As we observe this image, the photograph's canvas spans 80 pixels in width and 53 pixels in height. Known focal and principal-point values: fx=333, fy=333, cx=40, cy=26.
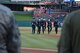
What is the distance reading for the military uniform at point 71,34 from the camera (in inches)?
110


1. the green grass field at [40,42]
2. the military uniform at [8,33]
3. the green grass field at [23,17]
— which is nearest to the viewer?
the military uniform at [8,33]

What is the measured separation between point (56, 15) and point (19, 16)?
27.9ft

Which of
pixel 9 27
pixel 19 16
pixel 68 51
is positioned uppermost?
pixel 9 27

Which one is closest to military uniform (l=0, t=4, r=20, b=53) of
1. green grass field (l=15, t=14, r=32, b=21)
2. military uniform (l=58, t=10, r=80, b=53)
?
military uniform (l=58, t=10, r=80, b=53)

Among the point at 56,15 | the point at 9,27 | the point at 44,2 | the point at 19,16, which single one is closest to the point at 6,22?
the point at 9,27

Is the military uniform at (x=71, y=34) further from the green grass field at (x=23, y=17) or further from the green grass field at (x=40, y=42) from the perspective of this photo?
the green grass field at (x=23, y=17)

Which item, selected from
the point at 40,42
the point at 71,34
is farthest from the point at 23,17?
the point at 71,34

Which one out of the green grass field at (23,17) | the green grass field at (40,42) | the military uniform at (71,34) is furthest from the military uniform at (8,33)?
the green grass field at (23,17)

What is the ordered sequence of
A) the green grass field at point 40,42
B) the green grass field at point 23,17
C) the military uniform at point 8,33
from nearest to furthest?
the military uniform at point 8,33
the green grass field at point 40,42
the green grass field at point 23,17

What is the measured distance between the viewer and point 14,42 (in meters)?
2.79

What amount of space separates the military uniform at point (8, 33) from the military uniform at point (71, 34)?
392 mm

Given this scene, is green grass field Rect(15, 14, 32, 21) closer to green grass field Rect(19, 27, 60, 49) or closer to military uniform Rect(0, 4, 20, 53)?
green grass field Rect(19, 27, 60, 49)

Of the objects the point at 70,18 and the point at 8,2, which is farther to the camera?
the point at 8,2

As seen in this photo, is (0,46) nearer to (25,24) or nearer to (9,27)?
(9,27)
